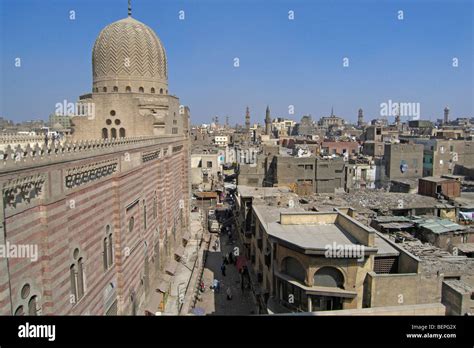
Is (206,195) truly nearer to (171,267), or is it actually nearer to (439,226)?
(171,267)

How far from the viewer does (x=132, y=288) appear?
48.6ft

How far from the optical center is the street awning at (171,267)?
70.0ft

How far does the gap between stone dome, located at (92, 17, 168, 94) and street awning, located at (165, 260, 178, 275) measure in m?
11.7

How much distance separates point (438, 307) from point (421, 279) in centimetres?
666

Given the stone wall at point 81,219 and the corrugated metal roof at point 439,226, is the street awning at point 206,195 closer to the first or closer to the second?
the stone wall at point 81,219

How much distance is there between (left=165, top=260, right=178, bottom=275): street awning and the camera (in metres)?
21.3

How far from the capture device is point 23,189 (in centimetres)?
740

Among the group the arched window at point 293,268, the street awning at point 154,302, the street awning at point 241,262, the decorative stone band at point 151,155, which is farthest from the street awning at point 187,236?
the arched window at point 293,268

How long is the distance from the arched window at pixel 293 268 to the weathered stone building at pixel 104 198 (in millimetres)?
5742

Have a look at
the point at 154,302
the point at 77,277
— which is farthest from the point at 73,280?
the point at 154,302

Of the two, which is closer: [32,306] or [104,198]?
[32,306]

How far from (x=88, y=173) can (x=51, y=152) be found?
6.87 feet

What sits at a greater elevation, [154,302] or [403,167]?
[403,167]

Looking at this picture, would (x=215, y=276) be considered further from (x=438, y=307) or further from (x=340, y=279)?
(x=438, y=307)
